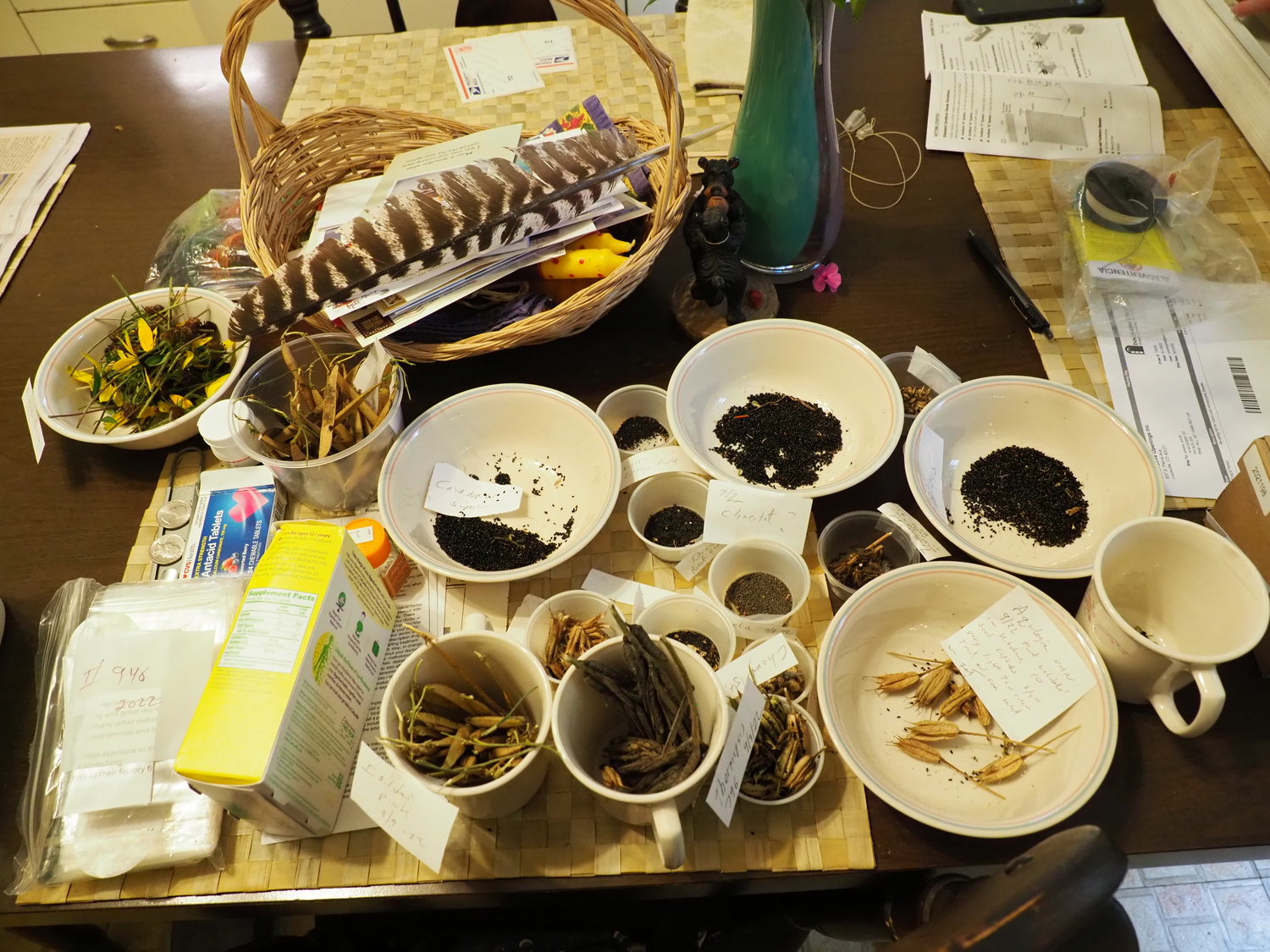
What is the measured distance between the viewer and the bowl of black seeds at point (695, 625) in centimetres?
89

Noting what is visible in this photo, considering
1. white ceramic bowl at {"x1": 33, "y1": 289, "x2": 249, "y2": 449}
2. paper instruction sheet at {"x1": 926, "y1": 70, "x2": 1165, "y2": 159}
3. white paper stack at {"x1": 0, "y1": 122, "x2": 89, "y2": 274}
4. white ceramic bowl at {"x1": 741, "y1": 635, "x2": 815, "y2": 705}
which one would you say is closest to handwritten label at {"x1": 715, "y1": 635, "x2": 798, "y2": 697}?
white ceramic bowl at {"x1": 741, "y1": 635, "x2": 815, "y2": 705}

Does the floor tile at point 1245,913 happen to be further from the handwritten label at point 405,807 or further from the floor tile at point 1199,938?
the handwritten label at point 405,807

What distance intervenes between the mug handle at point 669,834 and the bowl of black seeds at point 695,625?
0.23 metres

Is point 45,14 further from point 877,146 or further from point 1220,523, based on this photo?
point 1220,523

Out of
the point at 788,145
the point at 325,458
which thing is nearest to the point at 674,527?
the point at 325,458

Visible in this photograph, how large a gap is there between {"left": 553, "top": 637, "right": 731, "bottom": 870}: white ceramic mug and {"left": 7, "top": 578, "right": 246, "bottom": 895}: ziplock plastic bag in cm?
38

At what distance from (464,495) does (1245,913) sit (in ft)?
5.46

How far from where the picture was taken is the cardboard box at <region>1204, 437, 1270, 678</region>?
868 mm

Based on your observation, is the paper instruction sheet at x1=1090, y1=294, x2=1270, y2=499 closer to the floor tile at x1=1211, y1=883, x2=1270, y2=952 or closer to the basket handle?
the floor tile at x1=1211, y1=883, x2=1270, y2=952

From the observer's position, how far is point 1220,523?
3.13ft

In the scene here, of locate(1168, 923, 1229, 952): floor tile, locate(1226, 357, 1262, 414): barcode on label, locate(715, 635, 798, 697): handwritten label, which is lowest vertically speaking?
locate(1168, 923, 1229, 952): floor tile

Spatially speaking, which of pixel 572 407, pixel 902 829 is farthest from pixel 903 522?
pixel 572 407

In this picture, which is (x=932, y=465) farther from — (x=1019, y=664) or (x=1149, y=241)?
(x=1149, y=241)

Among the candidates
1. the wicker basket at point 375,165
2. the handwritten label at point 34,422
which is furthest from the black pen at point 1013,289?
the handwritten label at point 34,422
